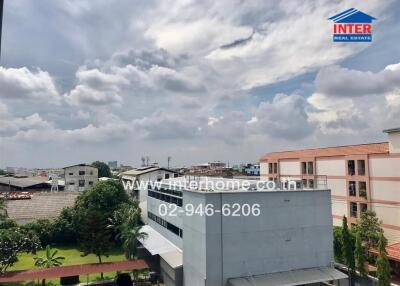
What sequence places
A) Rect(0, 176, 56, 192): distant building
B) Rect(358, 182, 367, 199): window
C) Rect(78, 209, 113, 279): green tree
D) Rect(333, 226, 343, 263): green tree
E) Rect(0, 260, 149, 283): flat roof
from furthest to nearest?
Rect(0, 176, 56, 192): distant building → Rect(358, 182, 367, 199): window → Rect(78, 209, 113, 279): green tree → Rect(333, 226, 343, 263): green tree → Rect(0, 260, 149, 283): flat roof

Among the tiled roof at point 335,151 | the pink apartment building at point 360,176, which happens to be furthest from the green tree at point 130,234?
the tiled roof at point 335,151

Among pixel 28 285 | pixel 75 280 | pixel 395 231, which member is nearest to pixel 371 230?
pixel 395 231

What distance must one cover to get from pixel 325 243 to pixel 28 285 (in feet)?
87.2

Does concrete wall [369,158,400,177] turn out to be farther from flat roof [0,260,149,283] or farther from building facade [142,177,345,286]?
A: flat roof [0,260,149,283]

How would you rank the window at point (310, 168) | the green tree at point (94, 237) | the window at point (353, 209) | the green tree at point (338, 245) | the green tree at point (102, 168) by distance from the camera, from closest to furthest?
the green tree at point (338, 245) → the green tree at point (94, 237) → the window at point (353, 209) → the window at point (310, 168) → the green tree at point (102, 168)

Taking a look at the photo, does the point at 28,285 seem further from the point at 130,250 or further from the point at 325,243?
the point at 325,243

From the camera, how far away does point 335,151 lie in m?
47.3

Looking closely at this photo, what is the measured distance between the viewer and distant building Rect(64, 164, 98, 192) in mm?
90562

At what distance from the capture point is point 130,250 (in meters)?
34.9

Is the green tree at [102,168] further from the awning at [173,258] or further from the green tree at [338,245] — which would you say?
the green tree at [338,245]

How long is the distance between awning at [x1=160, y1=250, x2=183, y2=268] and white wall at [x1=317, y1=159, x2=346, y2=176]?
26.0 metres

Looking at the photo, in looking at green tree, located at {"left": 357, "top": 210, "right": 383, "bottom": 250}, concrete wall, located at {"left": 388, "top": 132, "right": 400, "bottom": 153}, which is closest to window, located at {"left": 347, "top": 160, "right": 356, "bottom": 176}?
concrete wall, located at {"left": 388, "top": 132, "right": 400, "bottom": 153}

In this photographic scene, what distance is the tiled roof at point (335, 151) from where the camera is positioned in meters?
39.8

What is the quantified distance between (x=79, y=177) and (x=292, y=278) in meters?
Result: 78.0
